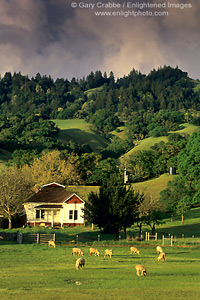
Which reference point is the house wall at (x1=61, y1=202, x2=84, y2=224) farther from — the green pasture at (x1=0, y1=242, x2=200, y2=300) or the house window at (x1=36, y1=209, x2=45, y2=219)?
the green pasture at (x1=0, y1=242, x2=200, y2=300)

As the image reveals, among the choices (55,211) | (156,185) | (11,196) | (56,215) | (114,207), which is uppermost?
(156,185)

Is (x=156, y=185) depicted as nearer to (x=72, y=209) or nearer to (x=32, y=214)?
(x=72, y=209)

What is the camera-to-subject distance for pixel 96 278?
2441 centimetres

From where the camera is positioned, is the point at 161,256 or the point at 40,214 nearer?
the point at 161,256

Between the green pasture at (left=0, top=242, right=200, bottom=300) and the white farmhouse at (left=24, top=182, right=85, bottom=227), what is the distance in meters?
37.6

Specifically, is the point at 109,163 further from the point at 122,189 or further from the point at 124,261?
the point at 124,261

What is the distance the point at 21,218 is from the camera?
76625 mm

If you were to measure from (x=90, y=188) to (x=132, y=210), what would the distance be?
3693 centimetres

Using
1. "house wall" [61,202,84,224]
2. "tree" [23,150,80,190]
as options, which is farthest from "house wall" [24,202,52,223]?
"tree" [23,150,80,190]

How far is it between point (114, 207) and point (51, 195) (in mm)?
21721

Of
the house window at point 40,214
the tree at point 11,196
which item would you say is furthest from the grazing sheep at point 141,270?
the house window at point 40,214

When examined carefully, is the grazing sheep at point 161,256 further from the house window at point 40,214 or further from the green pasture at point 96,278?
the house window at point 40,214

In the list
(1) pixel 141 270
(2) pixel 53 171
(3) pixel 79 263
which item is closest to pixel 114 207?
(3) pixel 79 263

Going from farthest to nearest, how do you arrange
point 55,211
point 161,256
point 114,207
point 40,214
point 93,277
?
point 55,211, point 40,214, point 114,207, point 161,256, point 93,277
